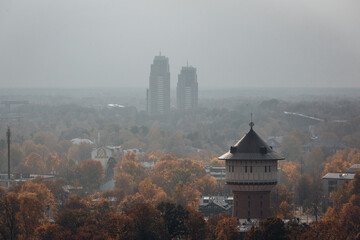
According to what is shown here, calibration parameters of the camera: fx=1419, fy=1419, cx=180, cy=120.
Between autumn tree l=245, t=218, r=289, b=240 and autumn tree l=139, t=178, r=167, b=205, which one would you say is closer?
autumn tree l=245, t=218, r=289, b=240

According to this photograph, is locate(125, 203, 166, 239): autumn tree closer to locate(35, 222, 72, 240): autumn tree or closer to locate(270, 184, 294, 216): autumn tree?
locate(35, 222, 72, 240): autumn tree

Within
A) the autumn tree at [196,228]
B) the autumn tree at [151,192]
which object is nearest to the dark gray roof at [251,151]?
the autumn tree at [196,228]

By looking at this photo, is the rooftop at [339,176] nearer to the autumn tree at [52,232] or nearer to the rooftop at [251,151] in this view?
the autumn tree at [52,232]

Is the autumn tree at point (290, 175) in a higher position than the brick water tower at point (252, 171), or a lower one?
lower

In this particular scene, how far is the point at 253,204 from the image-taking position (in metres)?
84.9

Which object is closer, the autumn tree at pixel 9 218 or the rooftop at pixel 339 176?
the autumn tree at pixel 9 218

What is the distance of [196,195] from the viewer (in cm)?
13550

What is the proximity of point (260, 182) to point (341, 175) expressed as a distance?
72.3 meters

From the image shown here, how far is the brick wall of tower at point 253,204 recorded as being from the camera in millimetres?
84625

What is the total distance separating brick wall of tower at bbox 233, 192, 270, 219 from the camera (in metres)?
84.6

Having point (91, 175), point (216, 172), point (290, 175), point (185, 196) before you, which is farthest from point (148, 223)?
point (216, 172)

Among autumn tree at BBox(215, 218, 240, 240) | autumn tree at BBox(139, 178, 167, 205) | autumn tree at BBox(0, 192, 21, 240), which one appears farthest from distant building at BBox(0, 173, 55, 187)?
autumn tree at BBox(215, 218, 240, 240)

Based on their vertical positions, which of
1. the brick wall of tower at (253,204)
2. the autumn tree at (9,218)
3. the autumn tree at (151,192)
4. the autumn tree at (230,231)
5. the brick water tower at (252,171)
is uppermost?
the brick water tower at (252,171)

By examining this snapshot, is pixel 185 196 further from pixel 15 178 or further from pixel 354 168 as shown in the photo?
pixel 15 178
